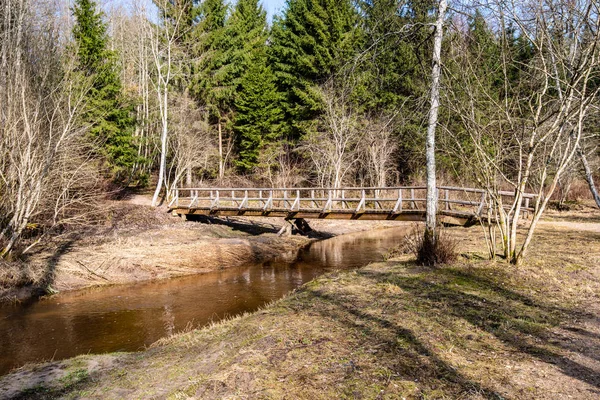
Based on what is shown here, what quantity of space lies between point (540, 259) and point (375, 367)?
19.6 ft

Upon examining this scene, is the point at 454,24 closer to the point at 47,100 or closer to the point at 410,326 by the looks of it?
the point at 410,326

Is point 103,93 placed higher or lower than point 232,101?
lower

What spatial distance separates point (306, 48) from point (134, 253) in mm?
19620

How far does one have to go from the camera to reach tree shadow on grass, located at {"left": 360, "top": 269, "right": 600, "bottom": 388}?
4.05 meters

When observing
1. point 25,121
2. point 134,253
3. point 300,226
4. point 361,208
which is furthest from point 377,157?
point 25,121

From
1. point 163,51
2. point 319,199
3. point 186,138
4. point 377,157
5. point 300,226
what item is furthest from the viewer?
point 377,157

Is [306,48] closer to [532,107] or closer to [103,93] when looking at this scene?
[103,93]

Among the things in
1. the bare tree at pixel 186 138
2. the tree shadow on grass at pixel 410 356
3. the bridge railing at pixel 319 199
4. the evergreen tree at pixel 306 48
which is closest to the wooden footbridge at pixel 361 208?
the bridge railing at pixel 319 199

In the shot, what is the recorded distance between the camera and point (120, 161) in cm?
2134

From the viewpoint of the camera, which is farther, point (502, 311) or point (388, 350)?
point (502, 311)

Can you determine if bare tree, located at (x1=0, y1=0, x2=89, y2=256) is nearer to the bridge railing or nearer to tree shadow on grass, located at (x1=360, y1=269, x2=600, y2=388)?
the bridge railing

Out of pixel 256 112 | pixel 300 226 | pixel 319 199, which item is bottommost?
pixel 300 226

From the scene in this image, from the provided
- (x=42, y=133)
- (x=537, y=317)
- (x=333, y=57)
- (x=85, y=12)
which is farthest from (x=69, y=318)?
(x=333, y=57)

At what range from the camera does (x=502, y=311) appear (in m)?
5.41
